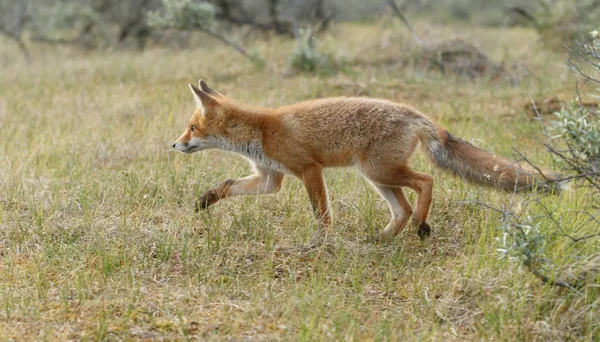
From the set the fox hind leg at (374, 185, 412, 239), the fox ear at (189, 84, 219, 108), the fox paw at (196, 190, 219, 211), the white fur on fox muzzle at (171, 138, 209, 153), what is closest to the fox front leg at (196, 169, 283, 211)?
the fox paw at (196, 190, 219, 211)

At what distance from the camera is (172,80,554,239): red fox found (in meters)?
5.39

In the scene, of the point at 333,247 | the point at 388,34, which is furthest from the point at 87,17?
the point at 333,247

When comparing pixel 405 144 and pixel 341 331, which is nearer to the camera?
pixel 341 331

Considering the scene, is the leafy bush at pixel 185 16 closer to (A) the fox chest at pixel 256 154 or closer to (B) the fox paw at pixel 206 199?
(A) the fox chest at pixel 256 154

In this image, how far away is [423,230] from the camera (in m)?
5.34

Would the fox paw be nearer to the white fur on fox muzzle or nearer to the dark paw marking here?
the white fur on fox muzzle

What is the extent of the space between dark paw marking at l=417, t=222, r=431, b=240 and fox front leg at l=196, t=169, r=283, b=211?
4.09 ft

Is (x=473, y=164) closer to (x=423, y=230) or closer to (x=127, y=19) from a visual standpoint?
(x=423, y=230)

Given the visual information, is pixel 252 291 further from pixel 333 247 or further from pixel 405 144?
pixel 405 144

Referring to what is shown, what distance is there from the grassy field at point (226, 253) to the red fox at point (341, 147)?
0.62 ft

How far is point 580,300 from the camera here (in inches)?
159

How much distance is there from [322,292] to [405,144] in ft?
5.04

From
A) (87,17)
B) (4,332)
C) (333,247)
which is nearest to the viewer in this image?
(4,332)

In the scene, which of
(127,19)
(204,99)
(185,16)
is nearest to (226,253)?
(204,99)
